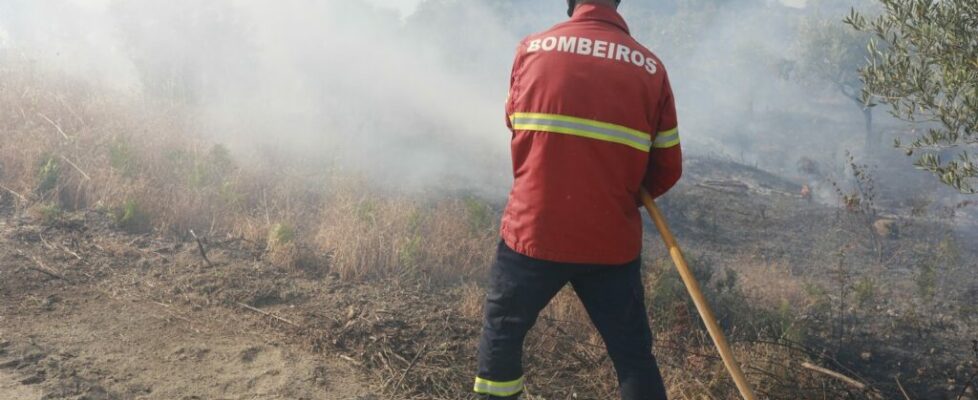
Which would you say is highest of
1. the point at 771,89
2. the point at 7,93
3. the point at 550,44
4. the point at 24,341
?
the point at 771,89

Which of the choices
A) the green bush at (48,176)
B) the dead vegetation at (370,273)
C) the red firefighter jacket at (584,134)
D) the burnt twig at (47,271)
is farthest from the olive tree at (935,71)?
the green bush at (48,176)

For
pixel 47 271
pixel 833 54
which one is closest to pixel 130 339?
pixel 47 271

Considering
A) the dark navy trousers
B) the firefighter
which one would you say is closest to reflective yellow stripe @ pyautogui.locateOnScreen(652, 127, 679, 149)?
the firefighter

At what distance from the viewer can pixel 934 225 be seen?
31.9 ft

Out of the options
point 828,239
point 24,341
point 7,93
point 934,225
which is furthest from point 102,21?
point 934,225

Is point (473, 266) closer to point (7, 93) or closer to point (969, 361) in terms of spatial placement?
point (969, 361)

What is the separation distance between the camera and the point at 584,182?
7.36ft

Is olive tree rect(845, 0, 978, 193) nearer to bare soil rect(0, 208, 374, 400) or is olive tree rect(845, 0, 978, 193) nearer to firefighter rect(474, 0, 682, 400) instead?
firefighter rect(474, 0, 682, 400)

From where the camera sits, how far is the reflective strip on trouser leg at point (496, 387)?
2426 millimetres

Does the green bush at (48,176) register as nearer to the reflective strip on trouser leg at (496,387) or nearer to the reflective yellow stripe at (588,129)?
the reflective strip on trouser leg at (496,387)

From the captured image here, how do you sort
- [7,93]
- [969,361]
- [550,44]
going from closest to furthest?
1. [550,44]
2. [969,361]
3. [7,93]

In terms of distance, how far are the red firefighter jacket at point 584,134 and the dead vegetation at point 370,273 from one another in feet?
4.16

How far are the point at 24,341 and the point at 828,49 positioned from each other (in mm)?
24231

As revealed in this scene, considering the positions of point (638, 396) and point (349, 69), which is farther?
point (349, 69)
